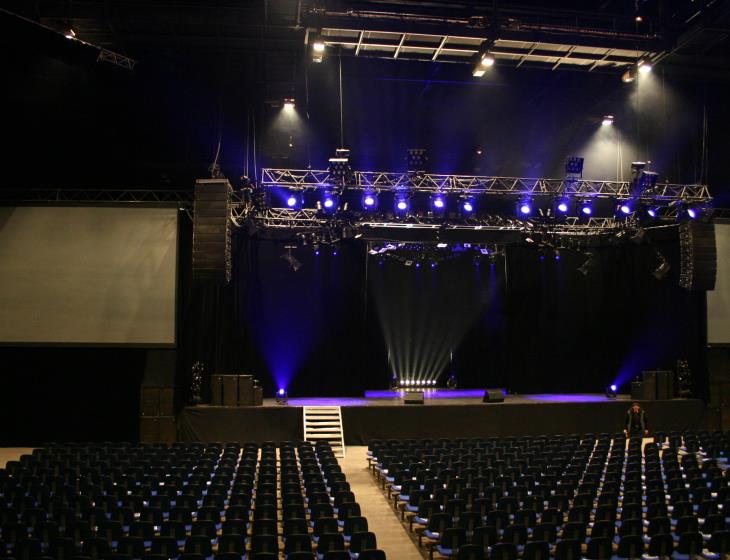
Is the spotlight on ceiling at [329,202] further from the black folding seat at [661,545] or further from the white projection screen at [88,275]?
the black folding seat at [661,545]

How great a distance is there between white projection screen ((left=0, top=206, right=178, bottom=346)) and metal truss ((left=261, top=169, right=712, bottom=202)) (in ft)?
13.3

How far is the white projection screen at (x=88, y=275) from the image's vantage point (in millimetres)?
19828

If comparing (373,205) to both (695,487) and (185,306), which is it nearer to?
(185,306)

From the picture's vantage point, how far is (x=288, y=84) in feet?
66.2

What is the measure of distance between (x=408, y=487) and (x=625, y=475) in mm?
4179

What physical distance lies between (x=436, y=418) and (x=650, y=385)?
24.2 ft

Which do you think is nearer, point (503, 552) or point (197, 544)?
point (503, 552)

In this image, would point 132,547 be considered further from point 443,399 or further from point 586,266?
point 586,266

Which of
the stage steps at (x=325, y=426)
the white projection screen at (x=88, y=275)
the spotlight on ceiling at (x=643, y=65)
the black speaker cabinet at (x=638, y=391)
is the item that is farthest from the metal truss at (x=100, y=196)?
the black speaker cabinet at (x=638, y=391)

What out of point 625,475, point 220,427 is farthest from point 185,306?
point 625,475

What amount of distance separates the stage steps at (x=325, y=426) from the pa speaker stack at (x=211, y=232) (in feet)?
19.1

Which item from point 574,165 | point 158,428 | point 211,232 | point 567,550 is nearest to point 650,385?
point 574,165

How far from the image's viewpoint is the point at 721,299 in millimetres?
23188

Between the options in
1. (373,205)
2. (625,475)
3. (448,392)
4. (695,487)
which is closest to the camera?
(695,487)
